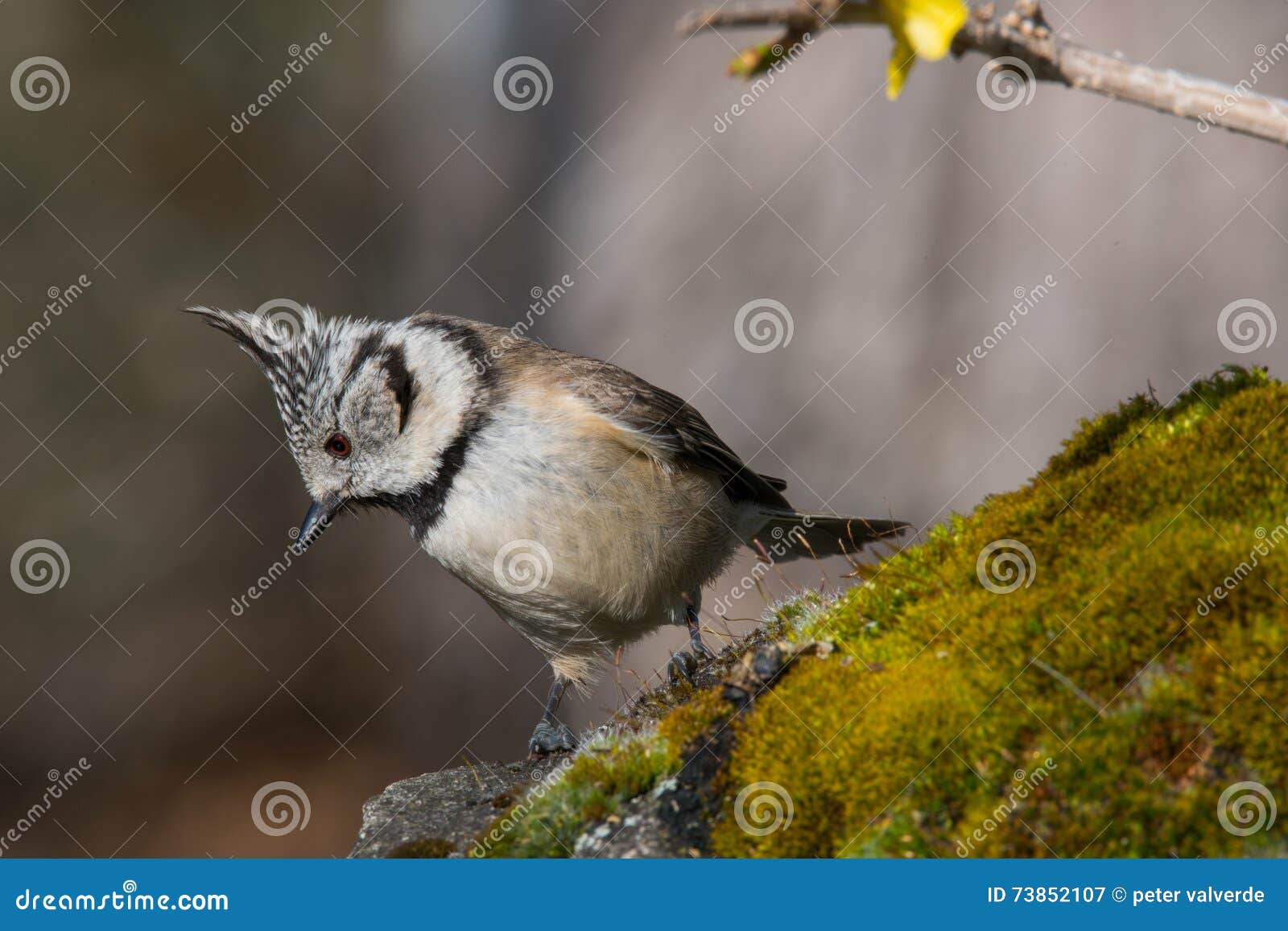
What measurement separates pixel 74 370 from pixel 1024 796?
987 centimetres

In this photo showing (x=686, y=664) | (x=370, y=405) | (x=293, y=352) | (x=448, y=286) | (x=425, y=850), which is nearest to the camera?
(x=425, y=850)

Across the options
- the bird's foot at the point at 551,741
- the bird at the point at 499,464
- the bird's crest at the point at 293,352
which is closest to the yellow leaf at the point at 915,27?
the bird at the point at 499,464

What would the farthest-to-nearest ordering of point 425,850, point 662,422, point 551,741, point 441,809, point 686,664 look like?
point 662,422, point 551,741, point 686,664, point 441,809, point 425,850

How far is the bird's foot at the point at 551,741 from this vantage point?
15.7 ft

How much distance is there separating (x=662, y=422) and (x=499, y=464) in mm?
1031

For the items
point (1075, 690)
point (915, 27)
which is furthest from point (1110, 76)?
point (1075, 690)

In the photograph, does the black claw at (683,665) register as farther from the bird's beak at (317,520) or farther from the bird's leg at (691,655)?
the bird's beak at (317,520)

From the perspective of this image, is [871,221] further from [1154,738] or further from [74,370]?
[74,370]

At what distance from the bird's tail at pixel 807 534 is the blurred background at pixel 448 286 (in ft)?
5.40

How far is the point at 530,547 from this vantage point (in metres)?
4.42

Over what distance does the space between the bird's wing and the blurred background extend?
6.91 ft

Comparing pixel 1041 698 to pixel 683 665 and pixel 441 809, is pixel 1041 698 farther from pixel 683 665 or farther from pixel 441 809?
pixel 441 809

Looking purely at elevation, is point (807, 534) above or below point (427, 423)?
above

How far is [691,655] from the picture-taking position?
14.8ft
